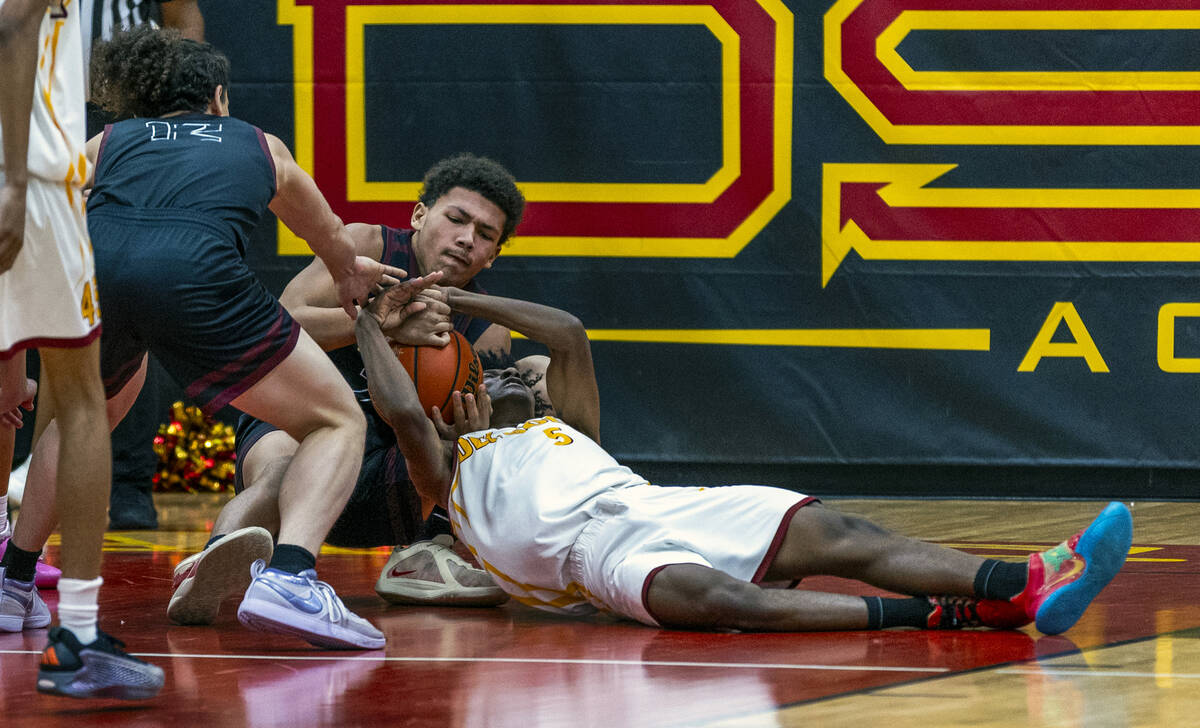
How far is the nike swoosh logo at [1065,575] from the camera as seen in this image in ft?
10.3

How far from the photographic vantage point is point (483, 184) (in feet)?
14.4

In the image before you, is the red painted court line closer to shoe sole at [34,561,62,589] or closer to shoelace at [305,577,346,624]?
shoelace at [305,577,346,624]

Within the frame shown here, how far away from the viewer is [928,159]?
6.18 meters

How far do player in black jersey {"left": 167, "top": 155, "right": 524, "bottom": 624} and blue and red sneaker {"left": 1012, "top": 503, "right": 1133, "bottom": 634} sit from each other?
136 cm

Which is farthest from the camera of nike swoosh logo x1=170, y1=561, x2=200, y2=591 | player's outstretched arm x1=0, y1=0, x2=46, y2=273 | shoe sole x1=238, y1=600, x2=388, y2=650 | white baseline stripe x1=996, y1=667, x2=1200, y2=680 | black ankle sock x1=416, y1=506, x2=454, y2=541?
black ankle sock x1=416, y1=506, x2=454, y2=541

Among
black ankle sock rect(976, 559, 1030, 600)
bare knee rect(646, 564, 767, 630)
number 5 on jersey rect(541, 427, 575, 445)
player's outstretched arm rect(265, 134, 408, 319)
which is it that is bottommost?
bare knee rect(646, 564, 767, 630)

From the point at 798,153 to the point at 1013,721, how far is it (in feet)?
13.1

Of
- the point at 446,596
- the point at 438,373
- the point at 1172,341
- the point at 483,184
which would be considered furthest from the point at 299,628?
the point at 1172,341

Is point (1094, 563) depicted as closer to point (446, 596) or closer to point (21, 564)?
point (446, 596)

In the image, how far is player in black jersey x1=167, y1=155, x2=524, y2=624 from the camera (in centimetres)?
384

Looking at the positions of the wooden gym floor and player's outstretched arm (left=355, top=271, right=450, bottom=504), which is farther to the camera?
player's outstretched arm (left=355, top=271, right=450, bottom=504)

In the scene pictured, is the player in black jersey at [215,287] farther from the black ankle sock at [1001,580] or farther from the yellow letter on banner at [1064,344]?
the yellow letter on banner at [1064,344]

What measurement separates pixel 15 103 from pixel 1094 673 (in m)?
2.07

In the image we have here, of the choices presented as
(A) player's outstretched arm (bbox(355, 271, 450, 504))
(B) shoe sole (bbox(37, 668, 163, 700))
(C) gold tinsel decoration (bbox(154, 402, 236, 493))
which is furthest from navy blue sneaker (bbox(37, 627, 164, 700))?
(C) gold tinsel decoration (bbox(154, 402, 236, 493))
